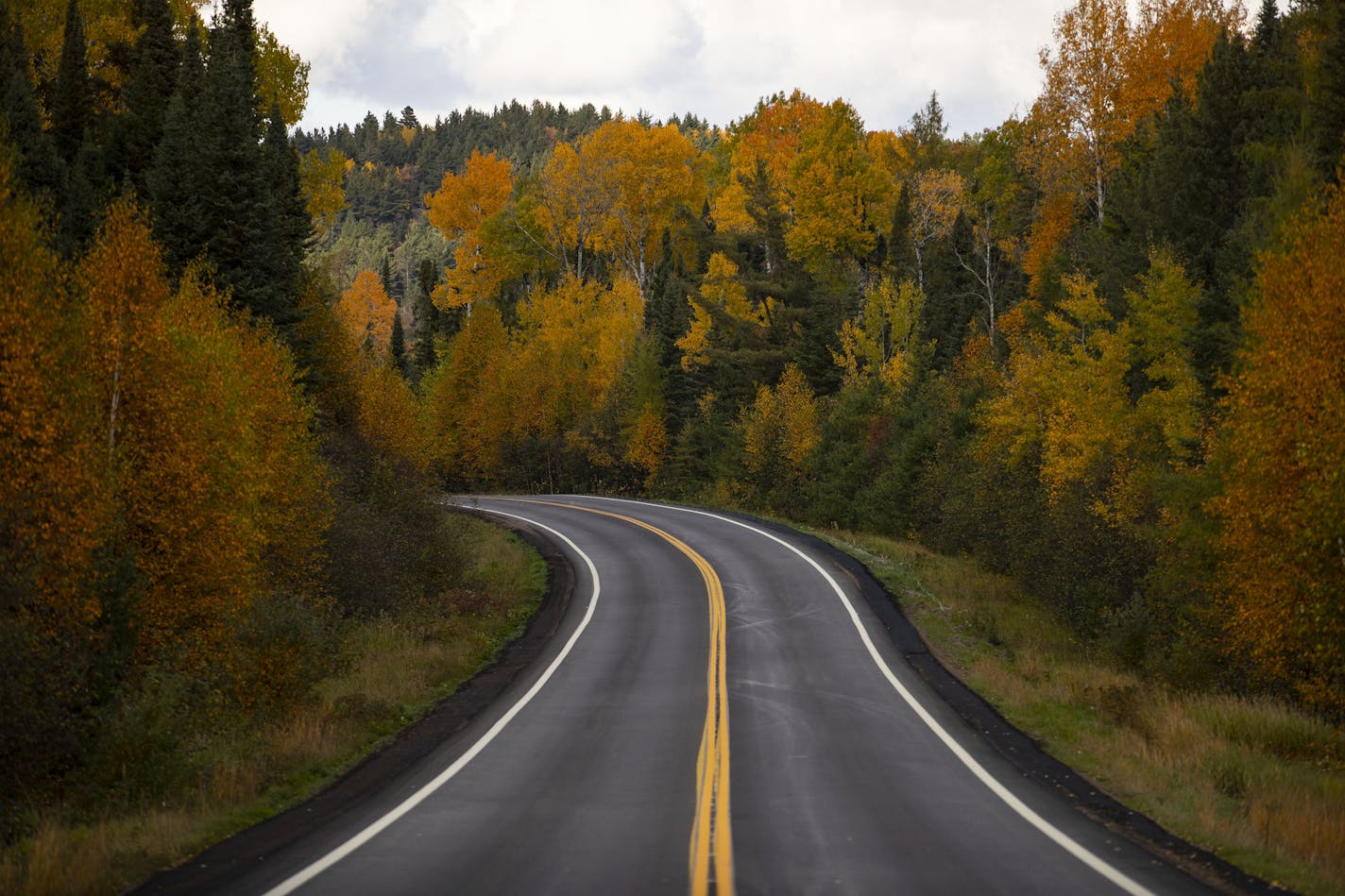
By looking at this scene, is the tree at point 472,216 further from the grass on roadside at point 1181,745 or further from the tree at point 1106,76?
the grass on roadside at point 1181,745

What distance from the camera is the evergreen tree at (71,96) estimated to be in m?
42.1

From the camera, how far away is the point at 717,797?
12430 millimetres

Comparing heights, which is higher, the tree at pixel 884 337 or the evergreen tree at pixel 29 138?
the evergreen tree at pixel 29 138

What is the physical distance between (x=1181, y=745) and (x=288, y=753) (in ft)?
42.5

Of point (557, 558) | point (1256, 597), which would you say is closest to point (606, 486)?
point (557, 558)

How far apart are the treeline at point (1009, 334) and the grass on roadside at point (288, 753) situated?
1628 cm

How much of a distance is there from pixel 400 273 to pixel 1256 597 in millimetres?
147677

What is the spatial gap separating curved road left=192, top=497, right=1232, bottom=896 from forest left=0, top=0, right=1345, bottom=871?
5.05 m

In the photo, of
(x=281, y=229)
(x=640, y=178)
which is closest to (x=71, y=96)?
(x=281, y=229)

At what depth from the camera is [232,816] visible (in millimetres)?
11570

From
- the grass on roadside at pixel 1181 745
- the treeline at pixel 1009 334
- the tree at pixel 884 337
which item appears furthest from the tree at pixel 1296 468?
the tree at pixel 884 337

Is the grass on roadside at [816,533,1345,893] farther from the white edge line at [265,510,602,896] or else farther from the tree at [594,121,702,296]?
the tree at [594,121,702,296]

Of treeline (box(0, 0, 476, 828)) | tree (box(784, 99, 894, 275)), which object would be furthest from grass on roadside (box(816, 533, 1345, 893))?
tree (box(784, 99, 894, 275))

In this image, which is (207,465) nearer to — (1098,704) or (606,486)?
(1098,704)
